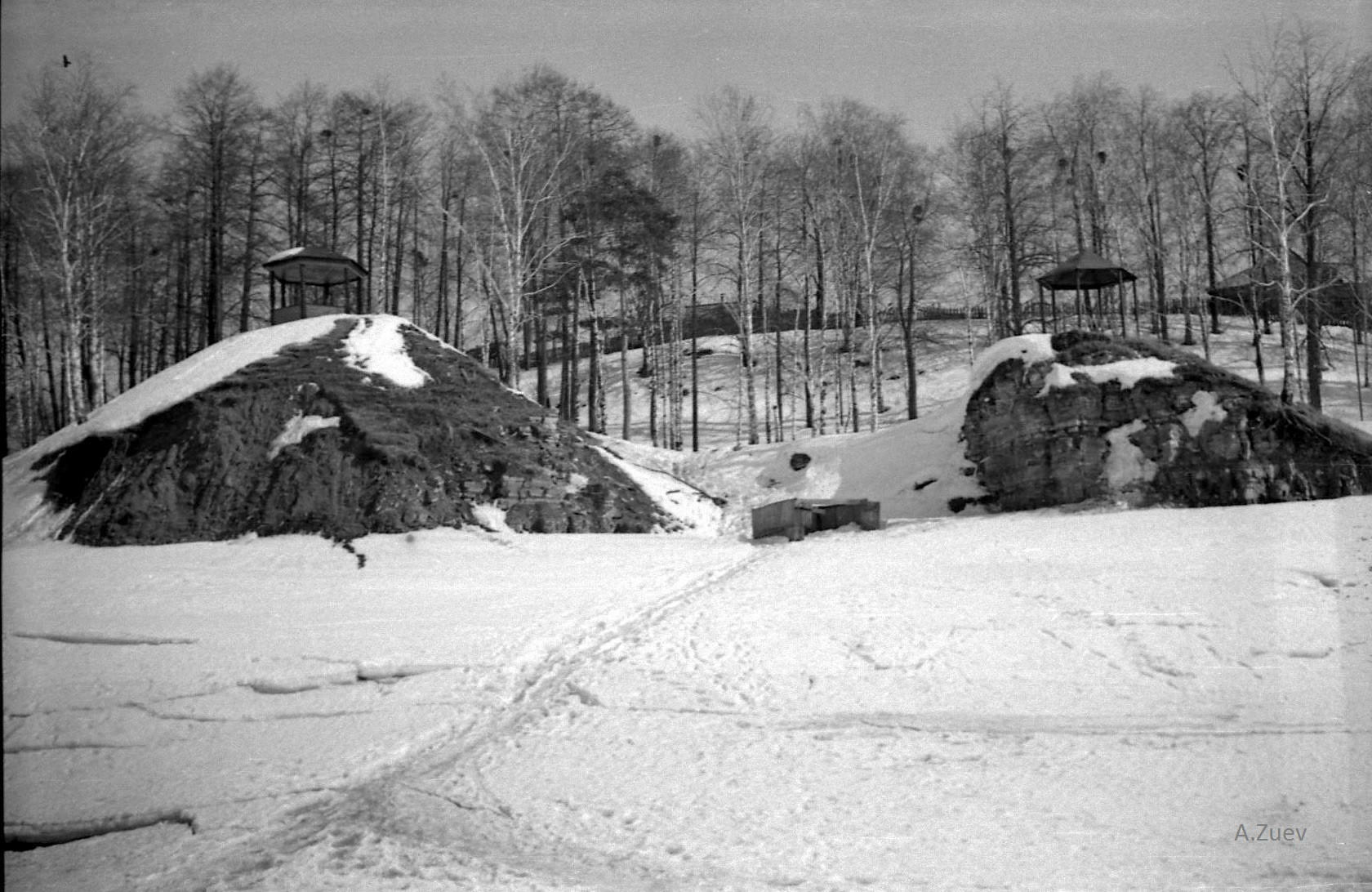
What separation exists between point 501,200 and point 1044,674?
17.0 meters

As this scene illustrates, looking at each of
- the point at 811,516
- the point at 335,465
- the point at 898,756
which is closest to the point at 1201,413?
the point at 811,516

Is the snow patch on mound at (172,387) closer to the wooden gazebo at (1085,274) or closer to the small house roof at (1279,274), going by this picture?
the wooden gazebo at (1085,274)

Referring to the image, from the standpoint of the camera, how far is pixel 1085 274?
19312mm

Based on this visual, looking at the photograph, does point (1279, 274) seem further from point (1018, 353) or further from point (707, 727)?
point (707, 727)

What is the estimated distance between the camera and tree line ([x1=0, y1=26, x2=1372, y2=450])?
15.8 meters

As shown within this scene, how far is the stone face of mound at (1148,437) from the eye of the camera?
42.5 ft

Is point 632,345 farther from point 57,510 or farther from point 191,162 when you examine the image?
point 57,510

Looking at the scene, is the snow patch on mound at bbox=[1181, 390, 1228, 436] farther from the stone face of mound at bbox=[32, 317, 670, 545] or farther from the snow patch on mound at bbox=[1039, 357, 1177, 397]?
the stone face of mound at bbox=[32, 317, 670, 545]

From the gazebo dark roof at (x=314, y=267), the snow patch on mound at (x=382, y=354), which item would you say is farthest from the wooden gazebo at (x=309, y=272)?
the snow patch on mound at (x=382, y=354)

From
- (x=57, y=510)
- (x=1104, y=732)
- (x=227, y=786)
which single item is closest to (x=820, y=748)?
(x=1104, y=732)

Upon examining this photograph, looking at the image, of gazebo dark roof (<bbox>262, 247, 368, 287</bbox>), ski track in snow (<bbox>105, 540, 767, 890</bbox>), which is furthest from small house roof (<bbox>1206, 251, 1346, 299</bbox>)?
gazebo dark roof (<bbox>262, 247, 368, 287</bbox>)

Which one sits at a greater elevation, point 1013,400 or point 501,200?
point 501,200

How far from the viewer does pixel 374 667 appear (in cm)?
623

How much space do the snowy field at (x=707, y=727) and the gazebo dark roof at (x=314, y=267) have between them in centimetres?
1077
